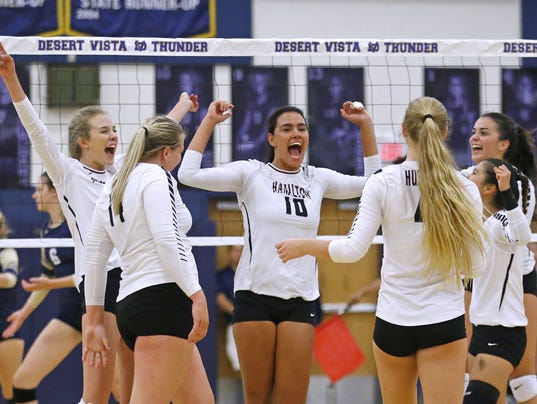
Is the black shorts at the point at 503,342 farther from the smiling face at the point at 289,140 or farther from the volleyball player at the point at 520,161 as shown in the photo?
the smiling face at the point at 289,140

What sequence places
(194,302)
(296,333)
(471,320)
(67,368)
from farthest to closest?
(67,368)
(471,320)
(296,333)
(194,302)

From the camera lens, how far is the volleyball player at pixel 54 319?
6.86 m

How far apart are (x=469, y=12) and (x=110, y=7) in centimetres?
370

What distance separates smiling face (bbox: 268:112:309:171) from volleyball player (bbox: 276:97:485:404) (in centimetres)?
106

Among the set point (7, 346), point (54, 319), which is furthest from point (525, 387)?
point (7, 346)

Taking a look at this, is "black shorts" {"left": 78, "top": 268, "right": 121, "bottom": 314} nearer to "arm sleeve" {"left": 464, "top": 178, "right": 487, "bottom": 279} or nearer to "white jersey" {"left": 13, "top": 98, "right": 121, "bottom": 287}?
"white jersey" {"left": 13, "top": 98, "right": 121, "bottom": 287}

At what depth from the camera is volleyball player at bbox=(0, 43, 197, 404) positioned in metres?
4.81

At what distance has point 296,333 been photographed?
4961 mm

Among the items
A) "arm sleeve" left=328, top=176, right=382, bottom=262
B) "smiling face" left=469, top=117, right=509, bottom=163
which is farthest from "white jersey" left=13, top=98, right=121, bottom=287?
"smiling face" left=469, top=117, right=509, bottom=163

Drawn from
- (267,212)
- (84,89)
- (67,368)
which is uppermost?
(84,89)

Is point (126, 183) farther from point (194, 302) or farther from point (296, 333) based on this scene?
point (296, 333)

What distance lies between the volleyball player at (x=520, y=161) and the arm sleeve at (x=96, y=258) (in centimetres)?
227

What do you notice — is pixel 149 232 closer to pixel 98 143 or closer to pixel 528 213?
pixel 98 143

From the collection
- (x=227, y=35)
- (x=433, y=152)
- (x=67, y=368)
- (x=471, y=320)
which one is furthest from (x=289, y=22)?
(x=433, y=152)
